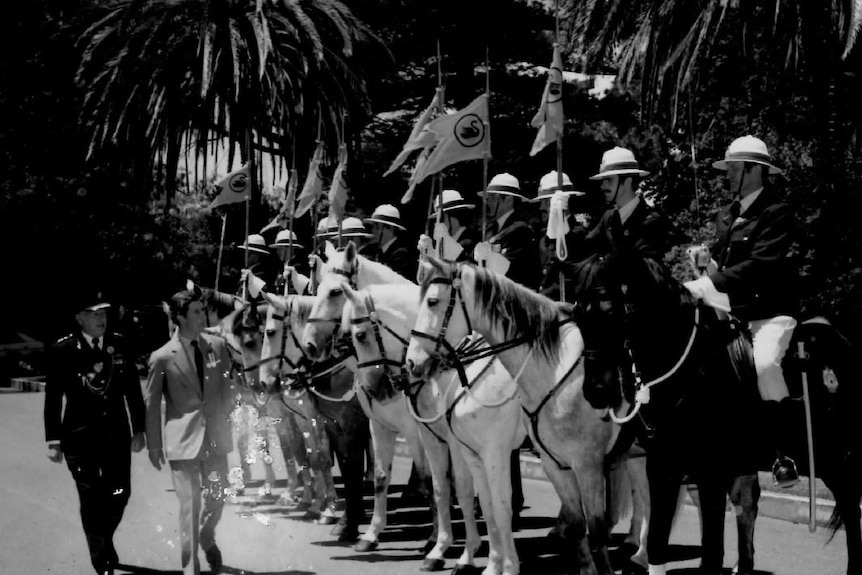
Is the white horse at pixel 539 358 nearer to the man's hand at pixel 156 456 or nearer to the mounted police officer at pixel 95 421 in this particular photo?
the man's hand at pixel 156 456

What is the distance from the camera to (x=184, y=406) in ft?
30.1

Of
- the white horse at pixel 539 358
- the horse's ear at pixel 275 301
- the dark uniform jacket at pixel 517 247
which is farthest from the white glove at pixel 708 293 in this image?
the horse's ear at pixel 275 301

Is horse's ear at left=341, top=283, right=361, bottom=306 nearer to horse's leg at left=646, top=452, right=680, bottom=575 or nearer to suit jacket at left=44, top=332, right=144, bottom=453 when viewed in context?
suit jacket at left=44, top=332, right=144, bottom=453

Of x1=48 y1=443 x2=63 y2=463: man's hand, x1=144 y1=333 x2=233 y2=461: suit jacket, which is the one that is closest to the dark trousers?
x1=48 y1=443 x2=63 y2=463: man's hand

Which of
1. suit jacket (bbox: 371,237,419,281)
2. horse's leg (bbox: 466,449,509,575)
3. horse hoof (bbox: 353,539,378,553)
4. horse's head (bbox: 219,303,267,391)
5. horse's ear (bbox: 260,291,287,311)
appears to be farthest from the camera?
suit jacket (bbox: 371,237,419,281)

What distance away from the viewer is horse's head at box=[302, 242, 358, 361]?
10.6 metres

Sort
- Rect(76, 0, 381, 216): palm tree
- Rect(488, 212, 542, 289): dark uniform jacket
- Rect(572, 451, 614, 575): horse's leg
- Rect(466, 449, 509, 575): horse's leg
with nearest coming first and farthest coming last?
Rect(572, 451, 614, 575): horse's leg
Rect(466, 449, 509, 575): horse's leg
Rect(488, 212, 542, 289): dark uniform jacket
Rect(76, 0, 381, 216): palm tree

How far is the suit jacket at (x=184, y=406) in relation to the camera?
9.03 m

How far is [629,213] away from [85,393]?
5.02 meters

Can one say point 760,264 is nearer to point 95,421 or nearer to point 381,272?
point 381,272

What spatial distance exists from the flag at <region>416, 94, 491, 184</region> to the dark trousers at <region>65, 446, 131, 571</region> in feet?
12.6

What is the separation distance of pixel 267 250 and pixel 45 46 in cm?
1725

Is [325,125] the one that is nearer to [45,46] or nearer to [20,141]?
[45,46]

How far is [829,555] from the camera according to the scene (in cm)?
952
